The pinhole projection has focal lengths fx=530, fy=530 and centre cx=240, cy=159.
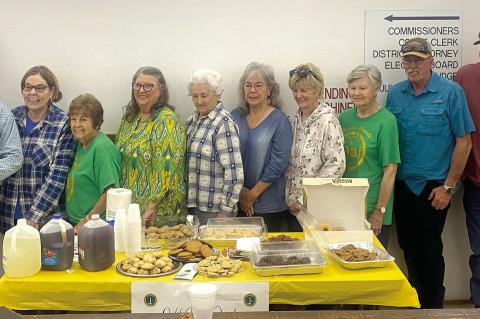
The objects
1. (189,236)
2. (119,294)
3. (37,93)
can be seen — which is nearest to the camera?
(119,294)

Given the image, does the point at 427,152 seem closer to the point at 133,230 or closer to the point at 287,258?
the point at 287,258

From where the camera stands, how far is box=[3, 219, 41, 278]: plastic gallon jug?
2.30 metres

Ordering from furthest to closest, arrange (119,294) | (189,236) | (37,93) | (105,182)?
(37,93) → (105,182) → (189,236) → (119,294)

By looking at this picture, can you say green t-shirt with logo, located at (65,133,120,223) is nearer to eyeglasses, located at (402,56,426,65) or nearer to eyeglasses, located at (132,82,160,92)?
eyeglasses, located at (132,82,160,92)

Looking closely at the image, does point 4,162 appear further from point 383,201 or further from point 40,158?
point 383,201

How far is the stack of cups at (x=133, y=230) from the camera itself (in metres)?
2.57

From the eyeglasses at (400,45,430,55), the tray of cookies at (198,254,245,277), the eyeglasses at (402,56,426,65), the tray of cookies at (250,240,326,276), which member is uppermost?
the eyeglasses at (400,45,430,55)

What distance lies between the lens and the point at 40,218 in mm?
3207

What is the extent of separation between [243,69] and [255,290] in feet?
6.19

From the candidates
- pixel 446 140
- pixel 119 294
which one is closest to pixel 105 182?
pixel 119 294

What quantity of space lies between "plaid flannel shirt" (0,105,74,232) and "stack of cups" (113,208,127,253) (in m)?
0.76

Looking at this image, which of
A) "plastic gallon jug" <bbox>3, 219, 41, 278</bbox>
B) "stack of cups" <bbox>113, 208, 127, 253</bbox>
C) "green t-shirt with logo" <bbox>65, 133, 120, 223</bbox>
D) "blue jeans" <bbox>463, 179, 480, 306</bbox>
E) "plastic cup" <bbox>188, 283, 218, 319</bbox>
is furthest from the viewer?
"blue jeans" <bbox>463, 179, 480, 306</bbox>

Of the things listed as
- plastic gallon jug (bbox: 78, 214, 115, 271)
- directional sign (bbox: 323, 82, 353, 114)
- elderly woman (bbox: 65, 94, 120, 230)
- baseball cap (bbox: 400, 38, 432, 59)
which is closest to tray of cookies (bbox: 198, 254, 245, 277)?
plastic gallon jug (bbox: 78, 214, 115, 271)

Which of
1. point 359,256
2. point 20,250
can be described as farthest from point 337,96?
point 20,250
